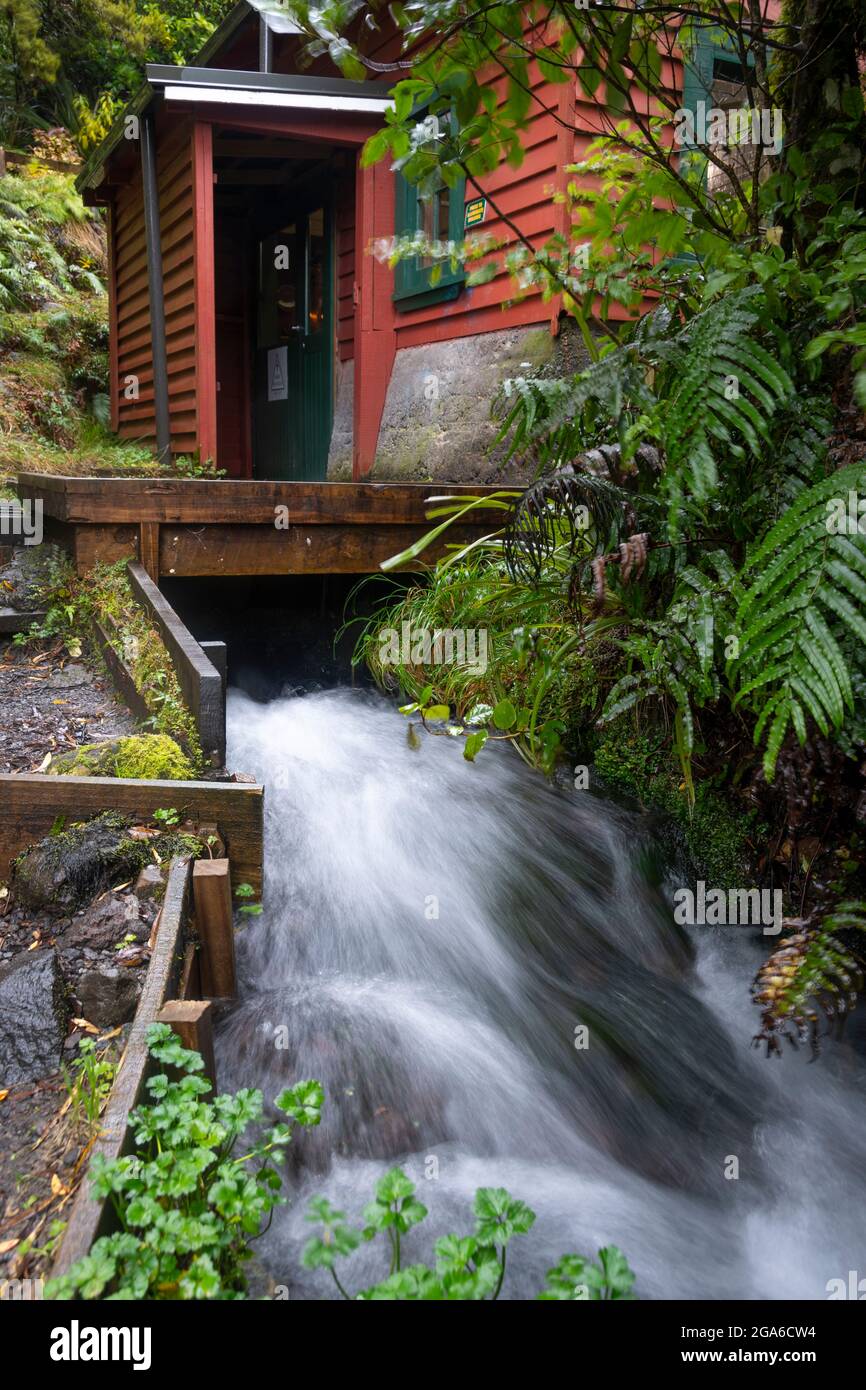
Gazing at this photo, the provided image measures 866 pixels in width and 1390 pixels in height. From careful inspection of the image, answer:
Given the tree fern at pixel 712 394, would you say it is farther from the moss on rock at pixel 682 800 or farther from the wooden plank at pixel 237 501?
the wooden plank at pixel 237 501

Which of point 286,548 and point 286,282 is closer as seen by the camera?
point 286,548

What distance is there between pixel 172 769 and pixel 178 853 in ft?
1.41

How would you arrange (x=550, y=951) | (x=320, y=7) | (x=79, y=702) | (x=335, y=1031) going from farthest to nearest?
(x=79, y=702) → (x=550, y=951) → (x=335, y=1031) → (x=320, y=7)

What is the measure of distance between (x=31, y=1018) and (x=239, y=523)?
3.32 m

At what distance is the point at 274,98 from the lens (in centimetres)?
710

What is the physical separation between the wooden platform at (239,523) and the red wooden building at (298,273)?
1765 mm

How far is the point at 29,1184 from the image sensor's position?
194 centimetres

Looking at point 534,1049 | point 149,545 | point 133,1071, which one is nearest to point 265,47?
point 149,545

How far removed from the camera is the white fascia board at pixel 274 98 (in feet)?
22.5

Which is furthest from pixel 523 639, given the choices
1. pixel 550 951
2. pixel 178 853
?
pixel 178 853

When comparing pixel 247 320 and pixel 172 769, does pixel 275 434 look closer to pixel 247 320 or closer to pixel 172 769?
pixel 247 320

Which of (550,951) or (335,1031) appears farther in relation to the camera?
(550,951)

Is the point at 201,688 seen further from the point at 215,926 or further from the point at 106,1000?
the point at 106,1000

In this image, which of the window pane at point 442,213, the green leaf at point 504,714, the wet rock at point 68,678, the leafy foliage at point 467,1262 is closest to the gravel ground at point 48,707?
the wet rock at point 68,678
